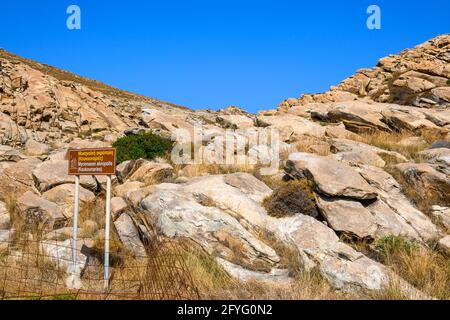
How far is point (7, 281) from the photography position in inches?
269

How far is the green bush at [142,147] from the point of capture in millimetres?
15141

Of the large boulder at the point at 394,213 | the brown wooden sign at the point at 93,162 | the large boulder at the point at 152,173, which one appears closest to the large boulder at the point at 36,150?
the large boulder at the point at 152,173

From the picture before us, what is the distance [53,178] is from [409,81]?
18943 millimetres

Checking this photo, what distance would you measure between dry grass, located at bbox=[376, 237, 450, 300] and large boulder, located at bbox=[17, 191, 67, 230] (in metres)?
7.81

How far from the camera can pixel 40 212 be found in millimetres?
10766

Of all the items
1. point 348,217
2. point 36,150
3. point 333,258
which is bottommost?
point 333,258

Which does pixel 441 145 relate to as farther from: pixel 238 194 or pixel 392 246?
pixel 238 194

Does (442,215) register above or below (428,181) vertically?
below

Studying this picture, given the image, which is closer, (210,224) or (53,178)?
(210,224)

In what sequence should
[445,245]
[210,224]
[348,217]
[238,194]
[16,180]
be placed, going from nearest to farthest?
[445,245] → [210,224] → [348,217] → [238,194] → [16,180]

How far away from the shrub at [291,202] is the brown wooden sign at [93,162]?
365cm

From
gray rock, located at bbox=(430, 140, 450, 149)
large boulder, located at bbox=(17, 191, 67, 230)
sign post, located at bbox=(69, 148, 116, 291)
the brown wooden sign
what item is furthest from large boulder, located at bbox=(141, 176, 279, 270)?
gray rock, located at bbox=(430, 140, 450, 149)

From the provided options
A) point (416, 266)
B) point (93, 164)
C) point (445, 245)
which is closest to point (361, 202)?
point (445, 245)

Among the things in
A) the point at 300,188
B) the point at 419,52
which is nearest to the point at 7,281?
the point at 300,188
